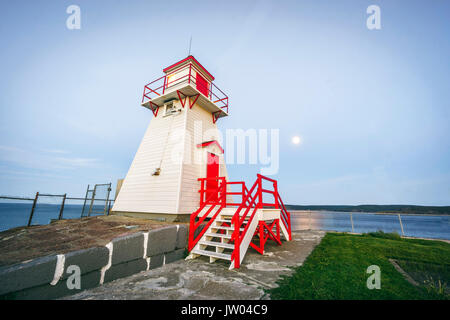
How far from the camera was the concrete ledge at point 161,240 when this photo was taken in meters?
4.80

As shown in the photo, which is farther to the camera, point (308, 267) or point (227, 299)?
point (308, 267)

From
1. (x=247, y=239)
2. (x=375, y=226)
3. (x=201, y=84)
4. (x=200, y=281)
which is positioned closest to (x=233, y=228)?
(x=247, y=239)

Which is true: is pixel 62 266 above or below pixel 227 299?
above

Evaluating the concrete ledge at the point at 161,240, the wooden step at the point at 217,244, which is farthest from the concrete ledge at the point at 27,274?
the wooden step at the point at 217,244

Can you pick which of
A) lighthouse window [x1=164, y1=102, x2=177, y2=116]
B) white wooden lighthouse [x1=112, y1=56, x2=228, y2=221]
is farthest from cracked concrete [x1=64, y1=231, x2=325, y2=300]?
lighthouse window [x1=164, y1=102, x2=177, y2=116]

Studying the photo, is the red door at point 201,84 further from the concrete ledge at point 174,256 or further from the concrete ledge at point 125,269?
the concrete ledge at point 125,269

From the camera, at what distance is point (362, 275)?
4102 mm

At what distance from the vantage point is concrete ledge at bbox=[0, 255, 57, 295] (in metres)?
2.71

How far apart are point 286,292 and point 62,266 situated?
13.7 ft

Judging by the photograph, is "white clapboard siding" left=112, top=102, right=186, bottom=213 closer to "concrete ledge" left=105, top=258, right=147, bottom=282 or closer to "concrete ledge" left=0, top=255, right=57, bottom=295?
"concrete ledge" left=105, top=258, right=147, bottom=282

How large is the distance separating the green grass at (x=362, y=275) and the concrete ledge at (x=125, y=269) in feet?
10.5
